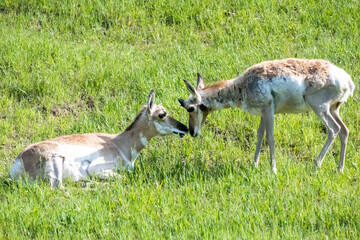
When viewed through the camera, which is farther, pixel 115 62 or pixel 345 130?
pixel 115 62

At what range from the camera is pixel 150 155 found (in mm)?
11078

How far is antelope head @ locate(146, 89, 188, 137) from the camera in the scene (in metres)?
10.9

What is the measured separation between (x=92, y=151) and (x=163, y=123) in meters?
1.38

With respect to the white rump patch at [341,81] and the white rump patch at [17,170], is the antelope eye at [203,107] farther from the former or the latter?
the white rump patch at [17,170]

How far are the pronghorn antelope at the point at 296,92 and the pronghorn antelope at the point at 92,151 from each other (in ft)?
3.20

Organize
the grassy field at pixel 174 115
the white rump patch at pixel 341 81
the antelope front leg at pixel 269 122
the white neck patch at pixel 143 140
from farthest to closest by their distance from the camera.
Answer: the white neck patch at pixel 143 140
the antelope front leg at pixel 269 122
the white rump patch at pixel 341 81
the grassy field at pixel 174 115

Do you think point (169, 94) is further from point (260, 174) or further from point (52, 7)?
point (52, 7)

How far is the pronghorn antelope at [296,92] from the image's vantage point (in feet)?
31.9

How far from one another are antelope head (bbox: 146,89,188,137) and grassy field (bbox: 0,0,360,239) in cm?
31

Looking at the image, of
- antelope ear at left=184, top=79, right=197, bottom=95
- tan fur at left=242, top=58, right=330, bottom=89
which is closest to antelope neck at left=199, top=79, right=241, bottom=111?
antelope ear at left=184, top=79, right=197, bottom=95

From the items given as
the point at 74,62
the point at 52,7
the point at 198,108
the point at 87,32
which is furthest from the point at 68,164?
the point at 52,7

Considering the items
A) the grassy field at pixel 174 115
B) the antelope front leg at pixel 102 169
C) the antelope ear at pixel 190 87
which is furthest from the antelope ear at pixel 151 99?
the antelope front leg at pixel 102 169

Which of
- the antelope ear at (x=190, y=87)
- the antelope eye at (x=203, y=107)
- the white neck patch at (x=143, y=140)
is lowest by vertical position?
the white neck patch at (x=143, y=140)

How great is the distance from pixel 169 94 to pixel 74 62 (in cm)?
245
